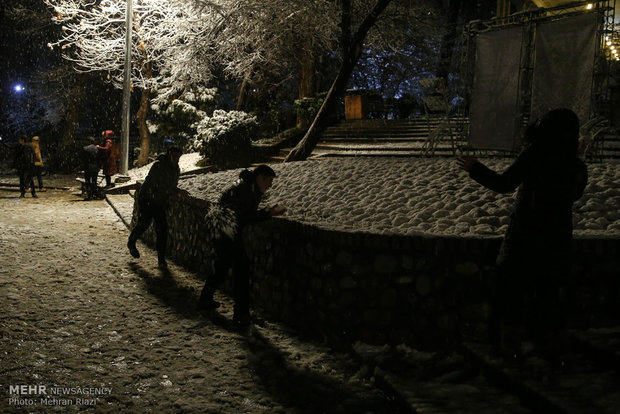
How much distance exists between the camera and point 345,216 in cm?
607

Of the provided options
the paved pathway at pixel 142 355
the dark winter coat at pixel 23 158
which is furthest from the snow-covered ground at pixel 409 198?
the dark winter coat at pixel 23 158

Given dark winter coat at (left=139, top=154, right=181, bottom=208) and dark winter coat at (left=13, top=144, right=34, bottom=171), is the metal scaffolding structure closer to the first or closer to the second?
dark winter coat at (left=139, top=154, right=181, bottom=208)

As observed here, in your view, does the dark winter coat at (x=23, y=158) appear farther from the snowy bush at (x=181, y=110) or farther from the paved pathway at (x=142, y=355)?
the paved pathway at (x=142, y=355)

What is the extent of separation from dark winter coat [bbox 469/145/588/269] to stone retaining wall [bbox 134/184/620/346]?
0.74 meters

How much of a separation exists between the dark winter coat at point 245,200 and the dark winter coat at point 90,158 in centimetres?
1163

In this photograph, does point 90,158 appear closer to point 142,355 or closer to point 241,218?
point 241,218

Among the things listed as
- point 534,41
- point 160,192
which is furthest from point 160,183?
point 534,41

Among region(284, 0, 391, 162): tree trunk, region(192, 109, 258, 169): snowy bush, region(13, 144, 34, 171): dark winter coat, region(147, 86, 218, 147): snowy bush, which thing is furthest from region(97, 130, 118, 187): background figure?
region(284, 0, 391, 162): tree trunk

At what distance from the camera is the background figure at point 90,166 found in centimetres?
1525

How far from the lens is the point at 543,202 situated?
11.2ft

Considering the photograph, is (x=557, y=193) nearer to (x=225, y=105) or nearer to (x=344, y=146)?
(x=344, y=146)

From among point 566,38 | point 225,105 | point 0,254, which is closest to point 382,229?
point 566,38

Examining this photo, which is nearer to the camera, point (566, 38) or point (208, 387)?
point (208, 387)

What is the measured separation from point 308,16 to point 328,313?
34.3ft
